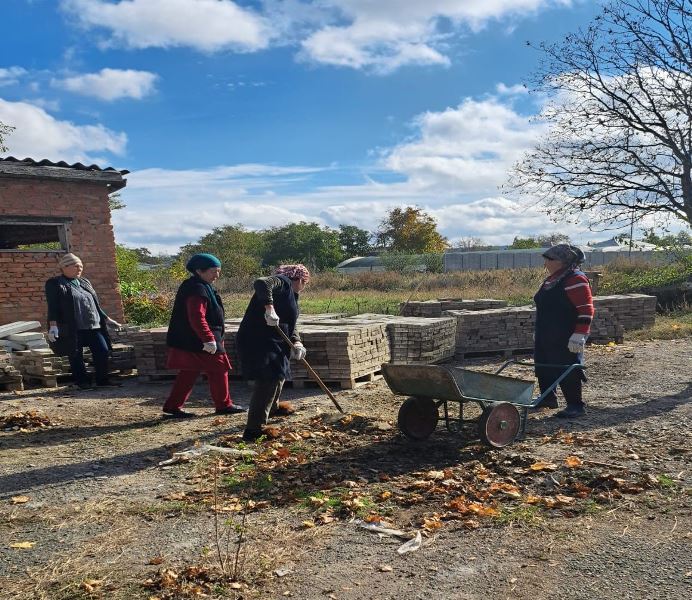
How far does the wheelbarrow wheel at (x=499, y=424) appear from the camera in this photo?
5.12 meters

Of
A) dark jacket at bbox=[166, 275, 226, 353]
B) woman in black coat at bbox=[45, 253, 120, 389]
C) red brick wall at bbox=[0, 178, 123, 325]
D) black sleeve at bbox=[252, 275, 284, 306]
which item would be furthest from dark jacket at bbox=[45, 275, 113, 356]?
red brick wall at bbox=[0, 178, 123, 325]

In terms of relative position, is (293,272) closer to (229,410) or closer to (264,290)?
(264,290)

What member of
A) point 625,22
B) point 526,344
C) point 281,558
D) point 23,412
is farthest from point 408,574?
point 625,22

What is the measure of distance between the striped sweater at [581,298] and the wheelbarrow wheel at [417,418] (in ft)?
5.46

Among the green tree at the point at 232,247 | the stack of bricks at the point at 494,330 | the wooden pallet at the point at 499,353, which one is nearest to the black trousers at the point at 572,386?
the stack of bricks at the point at 494,330

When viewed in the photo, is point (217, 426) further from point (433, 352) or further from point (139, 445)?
point (433, 352)

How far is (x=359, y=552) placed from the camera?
3.56 meters

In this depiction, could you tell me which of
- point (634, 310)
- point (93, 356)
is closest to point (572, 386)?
point (93, 356)

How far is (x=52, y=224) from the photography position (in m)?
11.7

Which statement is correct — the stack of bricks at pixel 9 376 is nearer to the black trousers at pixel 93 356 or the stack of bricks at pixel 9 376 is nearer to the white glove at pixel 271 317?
the black trousers at pixel 93 356

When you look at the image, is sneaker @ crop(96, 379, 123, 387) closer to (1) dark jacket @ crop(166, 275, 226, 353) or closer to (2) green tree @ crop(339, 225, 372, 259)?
(1) dark jacket @ crop(166, 275, 226, 353)

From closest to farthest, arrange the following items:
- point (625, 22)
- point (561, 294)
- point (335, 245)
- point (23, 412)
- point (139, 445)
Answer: point (139, 445) → point (561, 294) → point (23, 412) → point (625, 22) → point (335, 245)

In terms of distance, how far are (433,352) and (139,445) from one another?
4.70m

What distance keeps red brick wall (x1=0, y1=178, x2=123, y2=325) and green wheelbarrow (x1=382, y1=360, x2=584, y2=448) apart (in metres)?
8.29
